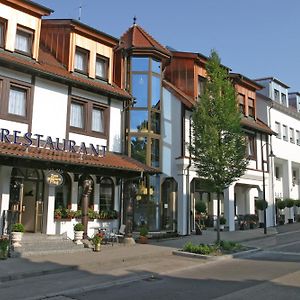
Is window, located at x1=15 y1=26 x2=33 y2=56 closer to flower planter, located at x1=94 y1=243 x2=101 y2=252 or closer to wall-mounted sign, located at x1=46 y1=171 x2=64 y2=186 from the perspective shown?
wall-mounted sign, located at x1=46 y1=171 x2=64 y2=186

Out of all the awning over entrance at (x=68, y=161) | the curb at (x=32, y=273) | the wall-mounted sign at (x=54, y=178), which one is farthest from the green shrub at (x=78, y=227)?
the curb at (x=32, y=273)

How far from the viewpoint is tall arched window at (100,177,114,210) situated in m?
19.8

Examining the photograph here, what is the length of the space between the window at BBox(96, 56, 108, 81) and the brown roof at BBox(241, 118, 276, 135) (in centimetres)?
1028

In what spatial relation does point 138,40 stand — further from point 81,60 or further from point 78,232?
point 78,232

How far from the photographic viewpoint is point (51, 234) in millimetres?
17250

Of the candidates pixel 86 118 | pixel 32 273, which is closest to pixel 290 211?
pixel 86 118

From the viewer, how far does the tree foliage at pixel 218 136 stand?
17688mm

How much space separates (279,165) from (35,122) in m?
25.0

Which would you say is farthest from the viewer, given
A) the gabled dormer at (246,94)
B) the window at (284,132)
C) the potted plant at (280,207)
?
the window at (284,132)

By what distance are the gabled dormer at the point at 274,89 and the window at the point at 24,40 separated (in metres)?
21.0

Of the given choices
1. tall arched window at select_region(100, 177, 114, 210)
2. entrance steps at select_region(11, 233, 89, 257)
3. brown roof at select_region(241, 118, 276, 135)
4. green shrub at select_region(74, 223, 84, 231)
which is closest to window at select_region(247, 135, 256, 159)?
brown roof at select_region(241, 118, 276, 135)

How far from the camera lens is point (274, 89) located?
35062 mm

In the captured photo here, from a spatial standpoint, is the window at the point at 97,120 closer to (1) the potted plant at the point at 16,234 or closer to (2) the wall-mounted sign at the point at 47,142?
(2) the wall-mounted sign at the point at 47,142

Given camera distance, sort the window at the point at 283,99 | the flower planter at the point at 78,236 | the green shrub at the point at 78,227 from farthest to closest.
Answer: the window at the point at 283,99
the green shrub at the point at 78,227
the flower planter at the point at 78,236
